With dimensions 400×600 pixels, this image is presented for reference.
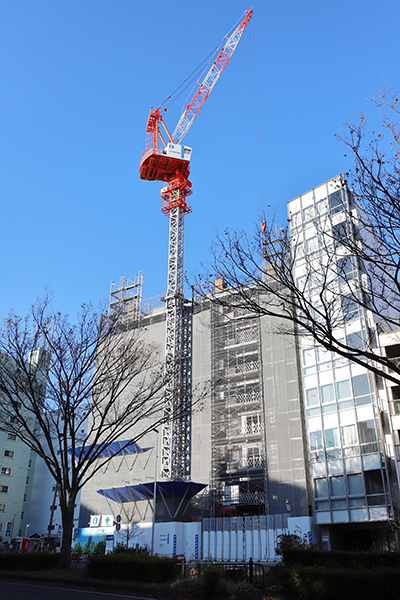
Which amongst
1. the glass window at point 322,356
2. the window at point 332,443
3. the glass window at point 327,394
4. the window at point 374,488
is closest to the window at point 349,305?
the glass window at point 322,356

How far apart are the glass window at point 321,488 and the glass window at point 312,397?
5.13 metres

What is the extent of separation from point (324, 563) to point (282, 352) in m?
25.3

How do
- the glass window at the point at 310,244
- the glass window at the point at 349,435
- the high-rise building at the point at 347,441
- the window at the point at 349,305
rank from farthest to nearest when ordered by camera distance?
the glass window at the point at 310,244 → the glass window at the point at 349,435 → the high-rise building at the point at 347,441 → the window at the point at 349,305

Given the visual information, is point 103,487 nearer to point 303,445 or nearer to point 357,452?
point 303,445

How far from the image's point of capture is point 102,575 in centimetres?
1580

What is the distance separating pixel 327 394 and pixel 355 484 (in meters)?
6.17

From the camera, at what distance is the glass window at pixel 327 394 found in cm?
3353

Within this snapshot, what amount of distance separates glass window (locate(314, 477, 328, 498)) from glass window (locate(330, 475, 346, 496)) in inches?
19.3

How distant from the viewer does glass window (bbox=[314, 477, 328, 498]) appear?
31875 mm

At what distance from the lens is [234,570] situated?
1397 cm

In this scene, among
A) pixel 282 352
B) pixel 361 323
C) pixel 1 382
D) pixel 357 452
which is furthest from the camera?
pixel 282 352

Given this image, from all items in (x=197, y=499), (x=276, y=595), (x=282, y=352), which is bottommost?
(x=276, y=595)

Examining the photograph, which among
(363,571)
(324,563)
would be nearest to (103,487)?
(324,563)

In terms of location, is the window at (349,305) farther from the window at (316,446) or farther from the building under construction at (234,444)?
the window at (316,446)
